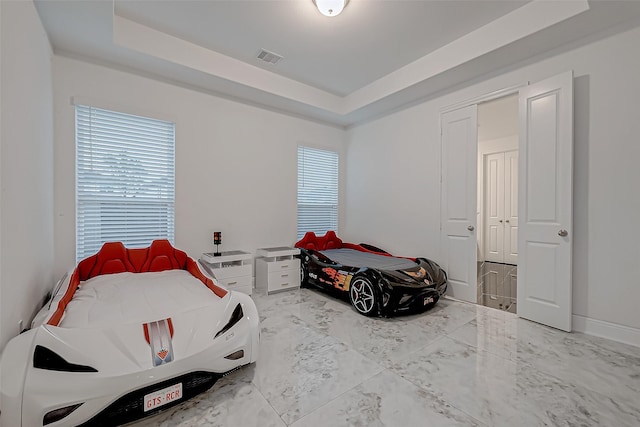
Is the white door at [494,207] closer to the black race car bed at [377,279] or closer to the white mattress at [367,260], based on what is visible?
the black race car bed at [377,279]

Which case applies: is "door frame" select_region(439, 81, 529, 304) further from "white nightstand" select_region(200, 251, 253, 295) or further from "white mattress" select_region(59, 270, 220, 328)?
"white mattress" select_region(59, 270, 220, 328)

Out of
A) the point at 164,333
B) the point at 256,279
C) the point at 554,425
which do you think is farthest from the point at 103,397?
the point at 256,279

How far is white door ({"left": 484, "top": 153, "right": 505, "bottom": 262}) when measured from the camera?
5852mm

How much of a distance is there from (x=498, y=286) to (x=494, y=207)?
2457 millimetres

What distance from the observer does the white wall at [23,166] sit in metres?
1.60

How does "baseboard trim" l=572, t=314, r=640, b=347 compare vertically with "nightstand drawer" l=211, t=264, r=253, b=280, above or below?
below

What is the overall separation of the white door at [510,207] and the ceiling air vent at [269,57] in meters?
5.03

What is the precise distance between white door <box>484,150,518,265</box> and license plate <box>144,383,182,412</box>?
618 centimetres

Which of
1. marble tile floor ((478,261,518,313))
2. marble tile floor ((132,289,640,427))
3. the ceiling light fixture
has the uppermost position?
the ceiling light fixture

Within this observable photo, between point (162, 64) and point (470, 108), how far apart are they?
12.2 ft

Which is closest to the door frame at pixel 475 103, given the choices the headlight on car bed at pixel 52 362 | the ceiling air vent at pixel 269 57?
the ceiling air vent at pixel 269 57

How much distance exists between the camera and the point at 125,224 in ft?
10.4

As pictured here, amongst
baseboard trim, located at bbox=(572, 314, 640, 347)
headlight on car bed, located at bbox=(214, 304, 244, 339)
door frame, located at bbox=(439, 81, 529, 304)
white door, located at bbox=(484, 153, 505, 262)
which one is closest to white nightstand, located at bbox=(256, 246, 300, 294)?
headlight on car bed, located at bbox=(214, 304, 244, 339)

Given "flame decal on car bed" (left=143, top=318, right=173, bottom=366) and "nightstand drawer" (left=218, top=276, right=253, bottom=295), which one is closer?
"flame decal on car bed" (left=143, top=318, right=173, bottom=366)
